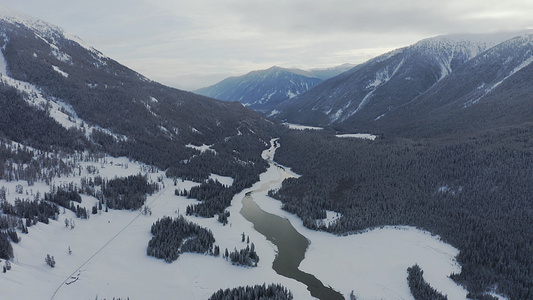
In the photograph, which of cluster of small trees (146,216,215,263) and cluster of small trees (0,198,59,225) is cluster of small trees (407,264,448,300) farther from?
cluster of small trees (0,198,59,225)

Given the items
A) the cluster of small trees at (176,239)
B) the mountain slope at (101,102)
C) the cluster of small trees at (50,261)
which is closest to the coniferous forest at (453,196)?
the cluster of small trees at (176,239)

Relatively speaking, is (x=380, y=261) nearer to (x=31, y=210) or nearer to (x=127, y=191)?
(x=127, y=191)

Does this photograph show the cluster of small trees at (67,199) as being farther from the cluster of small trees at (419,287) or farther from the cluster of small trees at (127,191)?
the cluster of small trees at (419,287)

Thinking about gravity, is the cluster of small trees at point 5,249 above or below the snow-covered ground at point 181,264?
above

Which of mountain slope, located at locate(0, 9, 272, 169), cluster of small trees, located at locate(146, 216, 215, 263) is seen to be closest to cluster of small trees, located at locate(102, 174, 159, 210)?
cluster of small trees, located at locate(146, 216, 215, 263)

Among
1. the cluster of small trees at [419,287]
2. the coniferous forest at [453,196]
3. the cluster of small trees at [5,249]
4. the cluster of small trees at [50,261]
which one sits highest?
the cluster of small trees at [5,249]

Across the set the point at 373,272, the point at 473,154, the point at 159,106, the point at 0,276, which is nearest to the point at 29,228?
the point at 0,276
